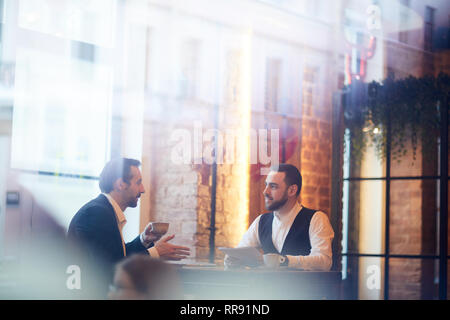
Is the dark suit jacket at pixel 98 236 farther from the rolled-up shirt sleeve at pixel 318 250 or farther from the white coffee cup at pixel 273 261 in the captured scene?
the rolled-up shirt sleeve at pixel 318 250

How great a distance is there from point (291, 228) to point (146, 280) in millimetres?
2172

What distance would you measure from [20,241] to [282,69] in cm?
297

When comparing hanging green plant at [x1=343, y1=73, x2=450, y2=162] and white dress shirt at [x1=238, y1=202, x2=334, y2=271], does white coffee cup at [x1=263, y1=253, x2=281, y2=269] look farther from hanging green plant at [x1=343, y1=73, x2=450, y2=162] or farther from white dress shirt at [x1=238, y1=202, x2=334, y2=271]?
hanging green plant at [x1=343, y1=73, x2=450, y2=162]

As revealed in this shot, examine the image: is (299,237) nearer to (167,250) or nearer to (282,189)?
(282,189)

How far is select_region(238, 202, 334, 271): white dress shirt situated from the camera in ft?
11.3

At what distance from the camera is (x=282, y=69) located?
6.03 metres

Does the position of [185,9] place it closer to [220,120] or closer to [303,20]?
[220,120]

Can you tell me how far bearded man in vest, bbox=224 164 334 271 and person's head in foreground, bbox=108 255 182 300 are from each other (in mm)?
1870

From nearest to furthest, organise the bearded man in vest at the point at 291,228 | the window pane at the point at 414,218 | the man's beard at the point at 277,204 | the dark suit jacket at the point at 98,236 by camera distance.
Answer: the dark suit jacket at the point at 98,236, the bearded man in vest at the point at 291,228, the man's beard at the point at 277,204, the window pane at the point at 414,218

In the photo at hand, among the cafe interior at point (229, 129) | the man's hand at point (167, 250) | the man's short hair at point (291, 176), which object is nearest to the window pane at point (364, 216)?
the cafe interior at point (229, 129)

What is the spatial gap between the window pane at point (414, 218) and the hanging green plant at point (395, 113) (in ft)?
1.57

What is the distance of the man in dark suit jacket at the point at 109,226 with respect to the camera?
2979 mm

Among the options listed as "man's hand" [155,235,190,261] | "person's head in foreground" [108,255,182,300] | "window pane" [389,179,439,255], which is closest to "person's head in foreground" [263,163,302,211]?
"man's hand" [155,235,190,261]

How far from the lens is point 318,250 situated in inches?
139
